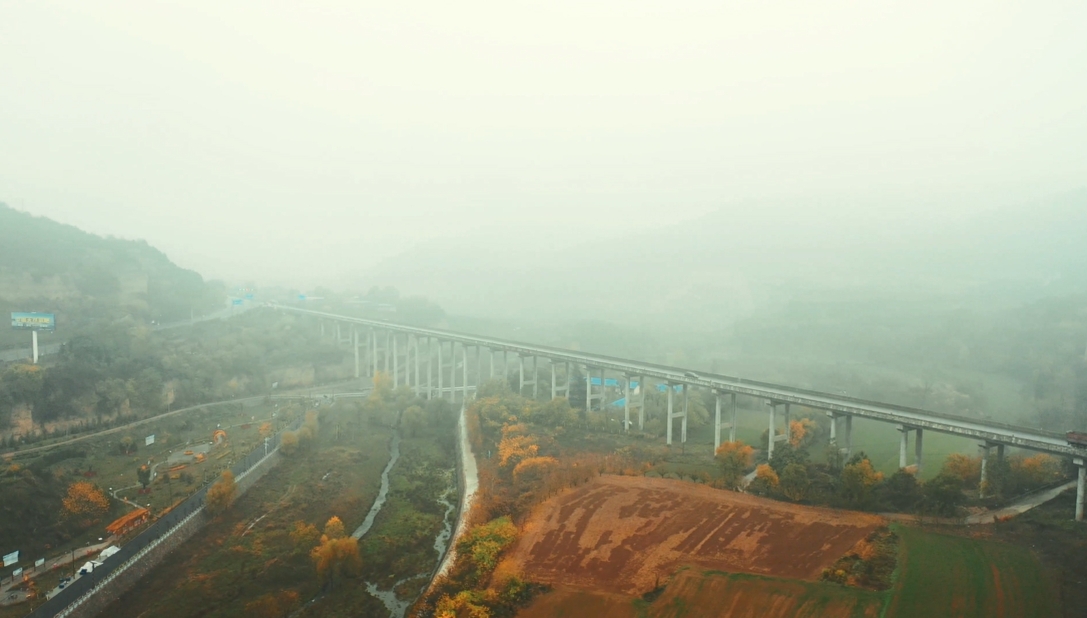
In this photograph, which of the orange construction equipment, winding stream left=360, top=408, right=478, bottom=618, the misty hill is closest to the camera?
winding stream left=360, top=408, right=478, bottom=618

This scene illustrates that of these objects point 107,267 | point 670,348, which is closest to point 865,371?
point 670,348

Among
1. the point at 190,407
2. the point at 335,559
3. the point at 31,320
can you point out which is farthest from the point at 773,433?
the point at 31,320

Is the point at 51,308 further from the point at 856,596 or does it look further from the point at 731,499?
the point at 856,596

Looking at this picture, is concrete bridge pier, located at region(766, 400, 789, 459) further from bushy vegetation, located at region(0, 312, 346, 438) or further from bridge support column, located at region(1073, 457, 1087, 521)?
bushy vegetation, located at region(0, 312, 346, 438)

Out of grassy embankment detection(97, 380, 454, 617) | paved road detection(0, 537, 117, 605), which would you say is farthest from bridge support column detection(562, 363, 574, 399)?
paved road detection(0, 537, 117, 605)

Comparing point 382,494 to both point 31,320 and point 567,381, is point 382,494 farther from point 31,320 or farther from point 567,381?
point 31,320

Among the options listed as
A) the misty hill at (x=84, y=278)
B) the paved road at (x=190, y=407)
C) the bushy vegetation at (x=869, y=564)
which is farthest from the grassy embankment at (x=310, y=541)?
the misty hill at (x=84, y=278)
